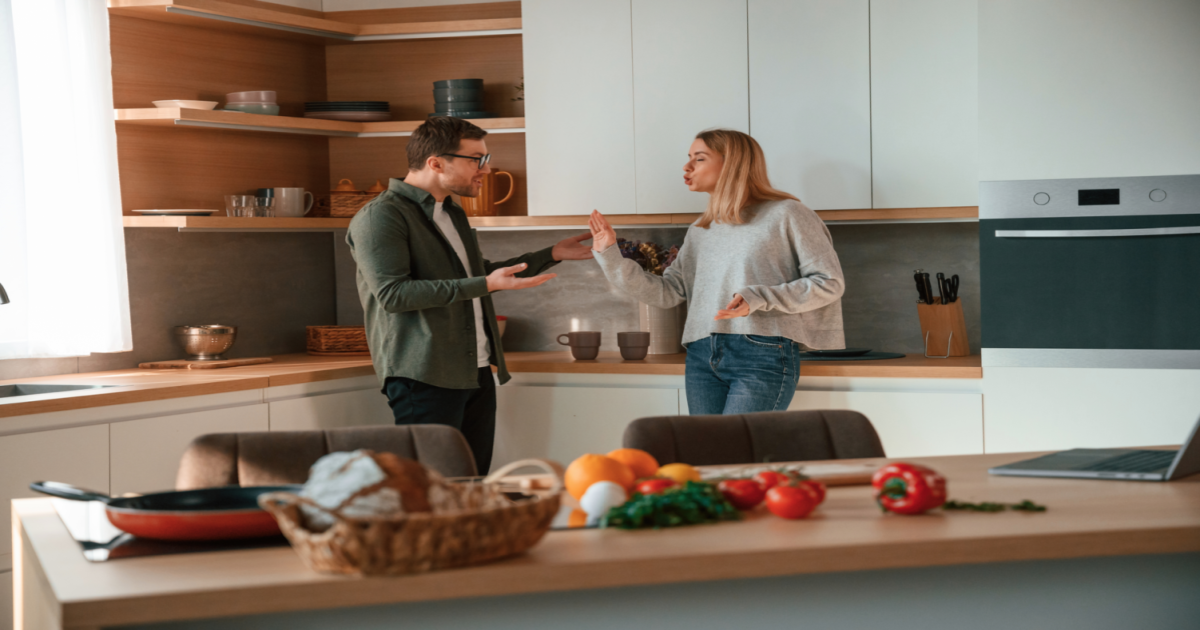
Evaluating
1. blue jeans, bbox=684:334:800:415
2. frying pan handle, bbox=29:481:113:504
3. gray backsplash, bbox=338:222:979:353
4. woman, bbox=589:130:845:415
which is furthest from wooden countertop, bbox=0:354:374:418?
frying pan handle, bbox=29:481:113:504

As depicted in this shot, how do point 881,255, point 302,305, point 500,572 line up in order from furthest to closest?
point 302,305
point 881,255
point 500,572

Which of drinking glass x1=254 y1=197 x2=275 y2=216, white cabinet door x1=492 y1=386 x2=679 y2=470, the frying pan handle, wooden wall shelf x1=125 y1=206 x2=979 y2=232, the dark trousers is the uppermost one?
drinking glass x1=254 y1=197 x2=275 y2=216

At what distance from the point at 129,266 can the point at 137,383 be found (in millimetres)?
701

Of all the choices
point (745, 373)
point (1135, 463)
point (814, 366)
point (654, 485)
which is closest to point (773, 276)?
point (745, 373)

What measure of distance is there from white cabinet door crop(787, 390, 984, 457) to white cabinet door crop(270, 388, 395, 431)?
1.40 meters

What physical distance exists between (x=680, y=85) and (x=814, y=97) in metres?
0.43

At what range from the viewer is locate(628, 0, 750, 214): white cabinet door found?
3604 millimetres

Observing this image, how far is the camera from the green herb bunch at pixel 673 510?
1.33 meters

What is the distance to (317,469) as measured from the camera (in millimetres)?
1160

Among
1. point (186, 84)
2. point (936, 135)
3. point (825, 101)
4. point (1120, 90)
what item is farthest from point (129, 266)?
point (1120, 90)

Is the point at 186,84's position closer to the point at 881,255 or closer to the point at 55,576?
the point at 881,255

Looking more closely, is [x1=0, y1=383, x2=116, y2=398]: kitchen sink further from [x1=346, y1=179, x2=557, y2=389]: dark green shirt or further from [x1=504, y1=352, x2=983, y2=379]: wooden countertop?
[x1=504, y1=352, x2=983, y2=379]: wooden countertop

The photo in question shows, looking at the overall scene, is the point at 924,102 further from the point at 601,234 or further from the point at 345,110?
the point at 345,110

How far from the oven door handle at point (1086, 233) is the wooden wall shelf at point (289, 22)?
5.90 feet
